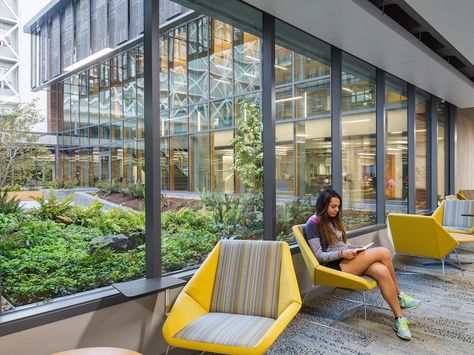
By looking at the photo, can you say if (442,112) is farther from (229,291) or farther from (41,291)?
(41,291)

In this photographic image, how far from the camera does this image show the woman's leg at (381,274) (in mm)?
3229

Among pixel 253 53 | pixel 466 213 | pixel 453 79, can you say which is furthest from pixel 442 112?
pixel 253 53

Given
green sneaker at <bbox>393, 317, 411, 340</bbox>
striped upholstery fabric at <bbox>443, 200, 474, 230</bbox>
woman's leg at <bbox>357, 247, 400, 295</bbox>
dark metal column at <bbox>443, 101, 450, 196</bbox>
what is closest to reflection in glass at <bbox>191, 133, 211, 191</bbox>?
woman's leg at <bbox>357, 247, 400, 295</bbox>

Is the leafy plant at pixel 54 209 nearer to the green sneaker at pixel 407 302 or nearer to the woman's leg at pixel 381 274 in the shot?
the woman's leg at pixel 381 274

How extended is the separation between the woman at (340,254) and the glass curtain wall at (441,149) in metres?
5.82

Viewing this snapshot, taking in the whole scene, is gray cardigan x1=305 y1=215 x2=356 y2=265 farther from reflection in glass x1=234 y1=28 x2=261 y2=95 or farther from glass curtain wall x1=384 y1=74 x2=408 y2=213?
glass curtain wall x1=384 y1=74 x2=408 y2=213

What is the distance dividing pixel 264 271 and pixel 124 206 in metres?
1.16

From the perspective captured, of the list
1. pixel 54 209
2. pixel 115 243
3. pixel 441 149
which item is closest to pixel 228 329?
pixel 115 243

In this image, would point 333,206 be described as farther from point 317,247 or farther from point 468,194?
point 468,194

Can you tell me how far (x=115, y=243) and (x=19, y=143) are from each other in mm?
963

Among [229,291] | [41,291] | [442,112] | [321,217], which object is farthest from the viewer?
[442,112]

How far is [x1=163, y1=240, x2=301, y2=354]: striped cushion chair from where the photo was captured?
2111 mm

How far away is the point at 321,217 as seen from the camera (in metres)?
3.52

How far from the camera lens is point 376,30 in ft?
13.2
